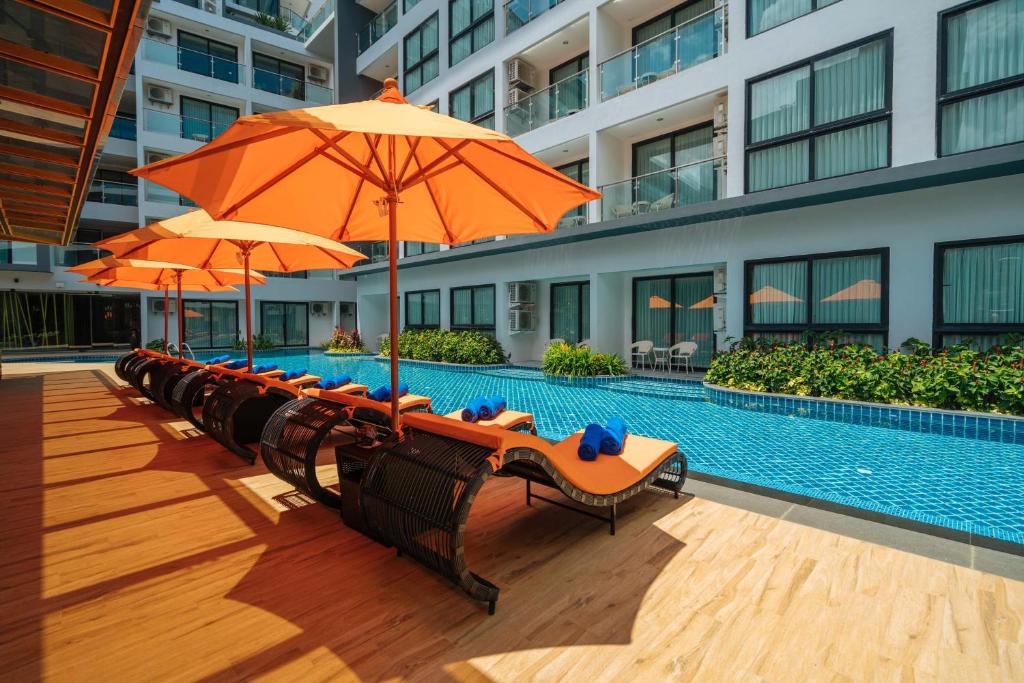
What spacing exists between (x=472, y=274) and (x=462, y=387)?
6354 millimetres

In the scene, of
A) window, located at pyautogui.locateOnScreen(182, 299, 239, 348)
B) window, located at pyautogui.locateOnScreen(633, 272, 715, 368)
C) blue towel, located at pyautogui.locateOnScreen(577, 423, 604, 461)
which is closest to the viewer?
blue towel, located at pyautogui.locateOnScreen(577, 423, 604, 461)

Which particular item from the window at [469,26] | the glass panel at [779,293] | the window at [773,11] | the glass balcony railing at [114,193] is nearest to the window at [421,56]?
the window at [469,26]

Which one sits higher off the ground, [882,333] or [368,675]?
[882,333]

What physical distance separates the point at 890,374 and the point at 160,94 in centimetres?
2869

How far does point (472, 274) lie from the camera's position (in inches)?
664

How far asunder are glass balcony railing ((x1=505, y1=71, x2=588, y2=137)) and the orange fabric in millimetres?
10887

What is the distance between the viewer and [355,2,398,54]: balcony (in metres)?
20.8

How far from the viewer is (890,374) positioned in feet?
24.5

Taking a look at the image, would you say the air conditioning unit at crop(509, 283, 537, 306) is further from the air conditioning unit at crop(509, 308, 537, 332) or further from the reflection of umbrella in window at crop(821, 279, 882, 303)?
the reflection of umbrella in window at crop(821, 279, 882, 303)

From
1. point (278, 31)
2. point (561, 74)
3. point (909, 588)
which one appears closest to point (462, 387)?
point (909, 588)

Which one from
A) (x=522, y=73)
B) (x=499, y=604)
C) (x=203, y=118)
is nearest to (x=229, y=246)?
(x=499, y=604)

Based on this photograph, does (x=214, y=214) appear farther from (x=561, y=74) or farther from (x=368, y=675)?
(x=561, y=74)

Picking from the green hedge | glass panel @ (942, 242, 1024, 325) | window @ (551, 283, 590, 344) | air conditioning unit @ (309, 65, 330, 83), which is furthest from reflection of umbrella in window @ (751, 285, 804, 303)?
air conditioning unit @ (309, 65, 330, 83)

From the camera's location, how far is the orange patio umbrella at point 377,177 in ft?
8.29
